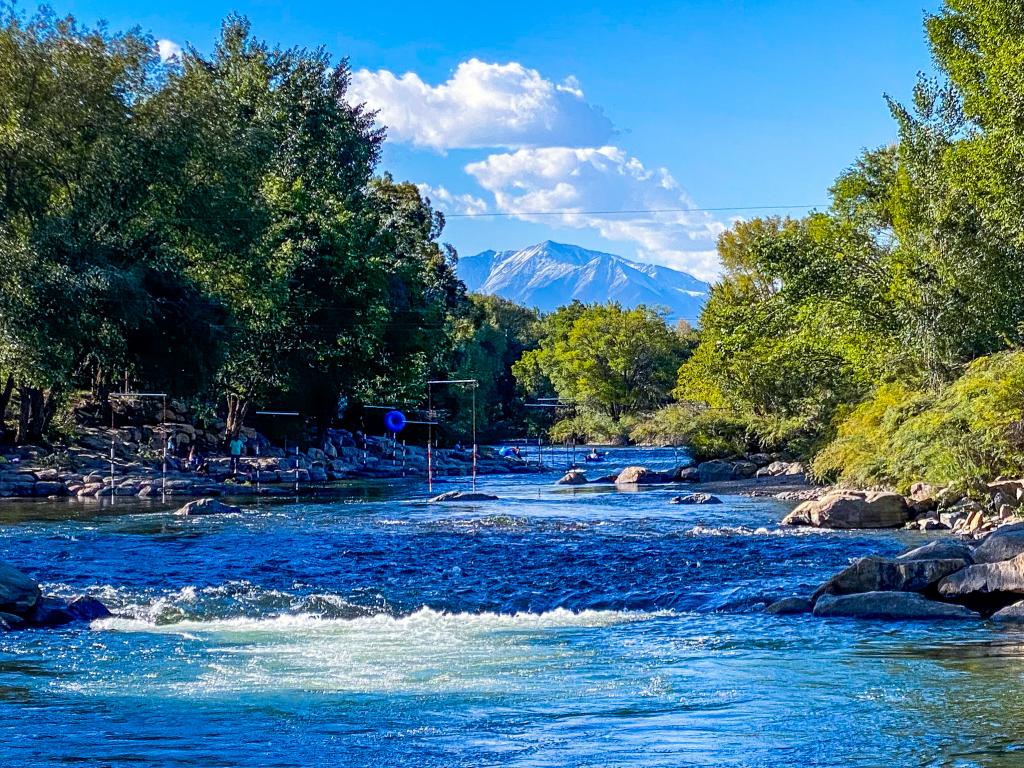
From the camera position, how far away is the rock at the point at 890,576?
1582cm

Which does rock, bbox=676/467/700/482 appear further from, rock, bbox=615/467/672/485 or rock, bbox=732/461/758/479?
rock, bbox=732/461/758/479

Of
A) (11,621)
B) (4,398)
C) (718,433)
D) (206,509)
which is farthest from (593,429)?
(11,621)

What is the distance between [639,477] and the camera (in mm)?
45281

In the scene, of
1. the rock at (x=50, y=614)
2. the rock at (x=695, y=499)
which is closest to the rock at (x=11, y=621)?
the rock at (x=50, y=614)

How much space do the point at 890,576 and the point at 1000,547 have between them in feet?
5.64

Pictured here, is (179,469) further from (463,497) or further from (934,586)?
(934,586)

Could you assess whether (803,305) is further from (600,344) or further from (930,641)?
(600,344)

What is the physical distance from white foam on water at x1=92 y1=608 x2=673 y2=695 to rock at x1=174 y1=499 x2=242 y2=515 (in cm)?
1395

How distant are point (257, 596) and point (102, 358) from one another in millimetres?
11637

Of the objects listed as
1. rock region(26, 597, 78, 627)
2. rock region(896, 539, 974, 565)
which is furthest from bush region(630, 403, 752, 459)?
rock region(26, 597, 78, 627)

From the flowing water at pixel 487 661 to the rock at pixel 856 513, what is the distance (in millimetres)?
1187

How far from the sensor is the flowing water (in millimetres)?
9016

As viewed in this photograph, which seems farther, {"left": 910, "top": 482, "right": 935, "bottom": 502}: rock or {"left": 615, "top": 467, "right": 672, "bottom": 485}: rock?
{"left": 615, "top": 467, "right": 672, "bottom": 485}: rock

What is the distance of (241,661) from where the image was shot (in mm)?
12617
